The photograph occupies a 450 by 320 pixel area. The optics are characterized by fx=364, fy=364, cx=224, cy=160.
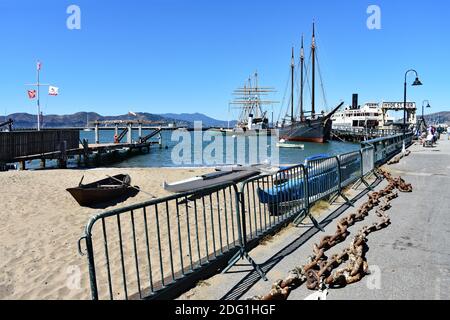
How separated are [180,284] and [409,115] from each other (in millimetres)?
126157

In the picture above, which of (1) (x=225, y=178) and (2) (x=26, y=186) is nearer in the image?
(2) (x=26, y=186)

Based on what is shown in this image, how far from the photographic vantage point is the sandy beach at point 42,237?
20.7 feet

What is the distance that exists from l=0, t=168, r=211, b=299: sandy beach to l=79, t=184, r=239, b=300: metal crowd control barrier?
1.67ft

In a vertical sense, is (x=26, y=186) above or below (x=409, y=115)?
below

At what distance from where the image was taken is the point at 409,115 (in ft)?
378

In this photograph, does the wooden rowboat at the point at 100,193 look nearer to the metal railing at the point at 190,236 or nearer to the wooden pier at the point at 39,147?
the metal railing at the point at 190,236

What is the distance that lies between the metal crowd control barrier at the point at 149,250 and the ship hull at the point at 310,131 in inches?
2567

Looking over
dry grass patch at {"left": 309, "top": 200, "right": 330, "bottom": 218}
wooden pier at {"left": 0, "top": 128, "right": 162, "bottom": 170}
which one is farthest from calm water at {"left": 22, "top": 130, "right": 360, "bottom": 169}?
dry grass patch at {"left": 309, "top": 200, "right": 330, "bottom": 218}

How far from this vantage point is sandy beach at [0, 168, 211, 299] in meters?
6.30

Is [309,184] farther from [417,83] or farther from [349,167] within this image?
[417,83]
